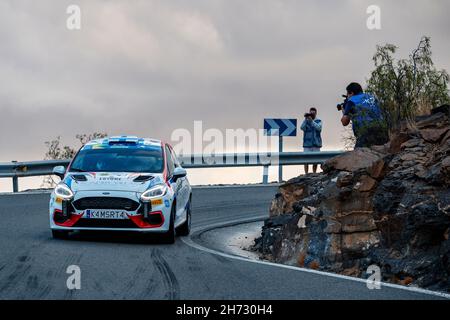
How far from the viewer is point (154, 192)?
15.9 meters

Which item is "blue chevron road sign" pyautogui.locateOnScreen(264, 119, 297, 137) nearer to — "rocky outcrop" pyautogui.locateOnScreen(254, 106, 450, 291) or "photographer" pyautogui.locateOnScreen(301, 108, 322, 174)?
→ "photographer" pyautogui.locateOnScreen(301, 108, 322, 174)

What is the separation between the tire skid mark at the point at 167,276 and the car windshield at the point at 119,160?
2171 mm

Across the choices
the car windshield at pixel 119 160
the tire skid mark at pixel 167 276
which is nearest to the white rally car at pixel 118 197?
the car windshield at pixel 119 160

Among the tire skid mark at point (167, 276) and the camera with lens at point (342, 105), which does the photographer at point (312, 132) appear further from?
the tire skid mark at point (167, 276)

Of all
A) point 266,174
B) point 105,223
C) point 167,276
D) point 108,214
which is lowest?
point 167,276

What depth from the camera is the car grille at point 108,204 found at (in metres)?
15.6

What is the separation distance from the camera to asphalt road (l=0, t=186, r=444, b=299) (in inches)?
414

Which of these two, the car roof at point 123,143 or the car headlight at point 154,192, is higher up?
the car roof at point 123,143

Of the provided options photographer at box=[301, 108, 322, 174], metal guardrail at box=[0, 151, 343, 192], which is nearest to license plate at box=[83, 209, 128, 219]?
metal guardrail at box=[0, 151, 343, 192]

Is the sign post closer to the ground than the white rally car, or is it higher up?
higher up

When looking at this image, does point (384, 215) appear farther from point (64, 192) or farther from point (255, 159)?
point (255, 159)

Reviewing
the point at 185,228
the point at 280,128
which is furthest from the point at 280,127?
the point at 185,228

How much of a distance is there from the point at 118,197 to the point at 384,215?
378cm
